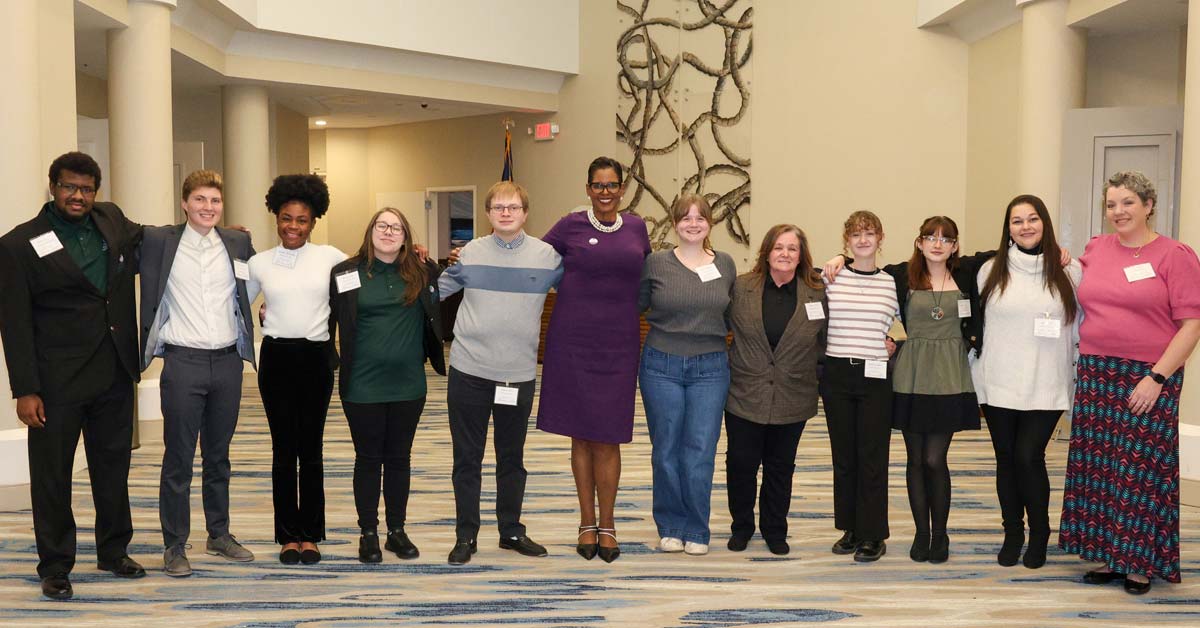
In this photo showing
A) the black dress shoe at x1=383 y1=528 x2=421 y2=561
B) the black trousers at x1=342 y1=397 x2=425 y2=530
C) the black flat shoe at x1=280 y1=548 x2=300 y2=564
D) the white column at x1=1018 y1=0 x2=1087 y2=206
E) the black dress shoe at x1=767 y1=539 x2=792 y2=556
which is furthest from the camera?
the white column at x1=1018 y1=0 x2=1087 y2=206

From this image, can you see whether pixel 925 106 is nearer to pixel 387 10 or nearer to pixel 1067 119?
pixel 1067 119

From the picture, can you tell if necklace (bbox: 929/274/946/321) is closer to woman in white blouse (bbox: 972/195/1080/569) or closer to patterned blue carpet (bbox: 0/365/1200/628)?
woman in white blouse (bbox: 972/195/1080/569)

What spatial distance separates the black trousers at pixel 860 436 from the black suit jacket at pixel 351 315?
146 cm

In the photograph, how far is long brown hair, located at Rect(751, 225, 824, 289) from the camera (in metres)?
4.25

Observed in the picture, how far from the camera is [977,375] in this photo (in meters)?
4.14

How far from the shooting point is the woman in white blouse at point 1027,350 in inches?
157

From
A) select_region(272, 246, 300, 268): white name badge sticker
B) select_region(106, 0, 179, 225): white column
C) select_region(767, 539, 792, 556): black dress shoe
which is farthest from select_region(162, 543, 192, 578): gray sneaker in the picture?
select_region(106, 0, 179, 225): white column

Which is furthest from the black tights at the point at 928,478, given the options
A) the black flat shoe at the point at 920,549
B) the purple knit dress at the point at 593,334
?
the purple knit dress at the point at 593,334

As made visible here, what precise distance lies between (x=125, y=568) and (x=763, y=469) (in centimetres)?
236

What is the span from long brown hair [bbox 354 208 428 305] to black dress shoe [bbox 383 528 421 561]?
92 cm

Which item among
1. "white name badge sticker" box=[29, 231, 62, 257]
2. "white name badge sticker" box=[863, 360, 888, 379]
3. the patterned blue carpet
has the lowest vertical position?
the patterned blue carpet

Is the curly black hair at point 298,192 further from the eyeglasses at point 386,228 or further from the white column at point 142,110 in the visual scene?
the white column at point 142,110

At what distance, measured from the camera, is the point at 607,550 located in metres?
4.27

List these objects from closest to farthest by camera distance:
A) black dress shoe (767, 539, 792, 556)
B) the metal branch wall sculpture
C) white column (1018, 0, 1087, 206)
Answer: black dress shoe (767, 539, 792, 556) < white column (1018, 0, 1087, 206) < the metal branch wall sculpture
